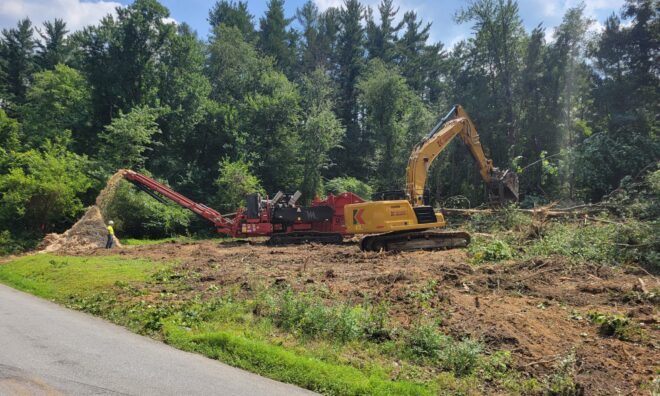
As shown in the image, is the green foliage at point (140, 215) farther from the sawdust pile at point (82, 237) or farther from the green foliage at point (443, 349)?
the green foliage at point (443, 349)

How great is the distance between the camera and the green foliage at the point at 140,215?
75.7 feet

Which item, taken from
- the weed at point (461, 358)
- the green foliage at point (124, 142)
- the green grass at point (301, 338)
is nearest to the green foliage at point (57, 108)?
the green foliage at point (124, 142)

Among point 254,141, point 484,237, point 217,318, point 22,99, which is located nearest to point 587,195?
point 484,237

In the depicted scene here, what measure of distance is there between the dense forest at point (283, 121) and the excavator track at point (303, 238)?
8.54 m

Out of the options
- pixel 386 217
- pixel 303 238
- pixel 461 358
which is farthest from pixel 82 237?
pixel 461 358

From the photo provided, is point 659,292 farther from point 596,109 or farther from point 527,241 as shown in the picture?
point 596,109

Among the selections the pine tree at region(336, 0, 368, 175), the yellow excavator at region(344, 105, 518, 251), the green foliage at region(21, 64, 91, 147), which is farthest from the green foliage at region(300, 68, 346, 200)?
the yellow excavator at region(344, 105, 518, 251)

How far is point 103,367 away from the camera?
18.6 feet

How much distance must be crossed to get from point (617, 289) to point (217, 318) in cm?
751

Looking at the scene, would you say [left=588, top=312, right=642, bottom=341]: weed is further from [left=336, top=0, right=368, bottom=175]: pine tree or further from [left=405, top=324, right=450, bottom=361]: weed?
[left=336, top=0, right=368, bottom=175]: pine tree

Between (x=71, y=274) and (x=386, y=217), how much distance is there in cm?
936

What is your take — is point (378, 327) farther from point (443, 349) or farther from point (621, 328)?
point (621, 328)

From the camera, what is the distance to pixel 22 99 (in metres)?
44.1

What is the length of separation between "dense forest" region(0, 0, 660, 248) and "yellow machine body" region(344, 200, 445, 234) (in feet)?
34.5
